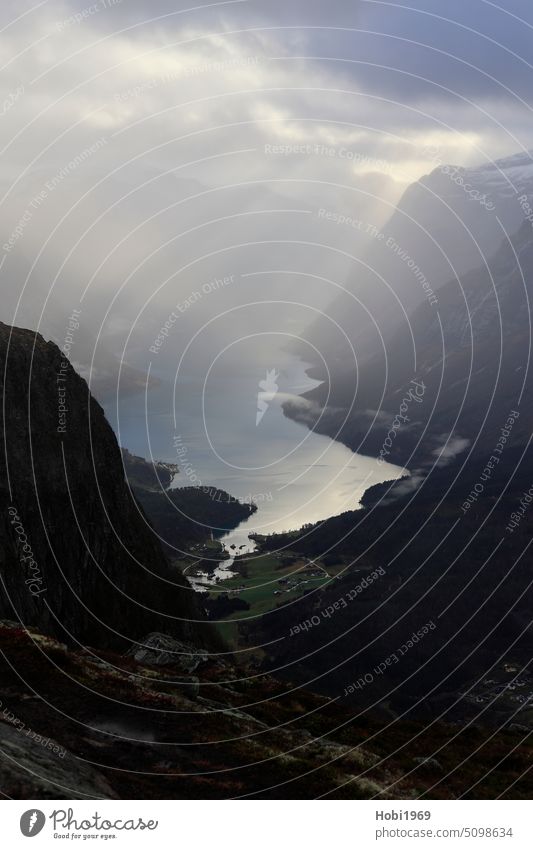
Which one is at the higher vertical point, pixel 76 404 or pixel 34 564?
pixel 76 404

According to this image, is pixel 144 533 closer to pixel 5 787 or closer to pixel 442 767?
pixel 442 767

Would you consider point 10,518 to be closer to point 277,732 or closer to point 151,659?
point 151,659

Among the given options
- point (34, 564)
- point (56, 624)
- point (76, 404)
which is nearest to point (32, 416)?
point (76, 404)

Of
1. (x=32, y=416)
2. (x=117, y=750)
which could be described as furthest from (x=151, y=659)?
(x=32, y=416)

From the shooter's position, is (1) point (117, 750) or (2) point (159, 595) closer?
(1) point (117, 750)

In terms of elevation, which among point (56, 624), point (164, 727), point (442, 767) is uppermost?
point (442, 767)

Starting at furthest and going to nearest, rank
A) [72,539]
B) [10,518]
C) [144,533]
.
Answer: [144,533] → [72,539] → [10,518]
